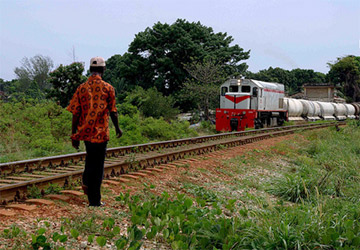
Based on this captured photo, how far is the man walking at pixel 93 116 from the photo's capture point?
4562 mm

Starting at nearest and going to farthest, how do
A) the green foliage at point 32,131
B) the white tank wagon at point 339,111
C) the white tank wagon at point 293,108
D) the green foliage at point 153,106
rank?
the green foliage at point 32,131, the green foliage at point 153,106, the white tank wagon at point 293,108, the white tank wagon at point 339,111

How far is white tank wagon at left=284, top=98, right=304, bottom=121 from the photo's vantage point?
28359mm

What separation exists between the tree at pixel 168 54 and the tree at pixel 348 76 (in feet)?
145

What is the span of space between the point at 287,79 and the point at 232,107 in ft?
195

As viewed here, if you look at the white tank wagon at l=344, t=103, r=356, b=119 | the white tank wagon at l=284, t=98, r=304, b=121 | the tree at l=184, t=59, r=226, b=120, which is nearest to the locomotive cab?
the tree at l=184, t=59, r=226, b=120

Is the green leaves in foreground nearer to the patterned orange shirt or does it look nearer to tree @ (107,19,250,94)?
the patterned orange shirt

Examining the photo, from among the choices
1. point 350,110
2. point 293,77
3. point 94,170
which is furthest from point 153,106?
point 293,77

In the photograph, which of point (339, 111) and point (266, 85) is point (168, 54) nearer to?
point (266, 85)

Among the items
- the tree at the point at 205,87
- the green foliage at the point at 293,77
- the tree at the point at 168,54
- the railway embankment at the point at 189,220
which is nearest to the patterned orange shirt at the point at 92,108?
the railway embankment at the point at 189,220

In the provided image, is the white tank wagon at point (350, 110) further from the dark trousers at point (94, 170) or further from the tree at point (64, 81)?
the dark trousers at point (94, 170)

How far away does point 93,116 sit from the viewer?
179 inches

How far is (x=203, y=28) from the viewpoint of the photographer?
36.2 meters

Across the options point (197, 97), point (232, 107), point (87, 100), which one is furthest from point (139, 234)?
point (197, 97)

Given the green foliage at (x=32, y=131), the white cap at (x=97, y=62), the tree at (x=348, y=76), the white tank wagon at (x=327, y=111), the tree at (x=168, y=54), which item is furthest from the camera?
the tree at (x=348, y=76)
